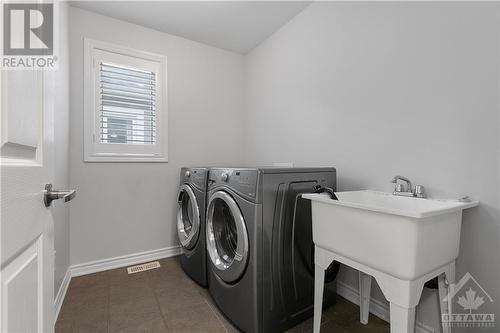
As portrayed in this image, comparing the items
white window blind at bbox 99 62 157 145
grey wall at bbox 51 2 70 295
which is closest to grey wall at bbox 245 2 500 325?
white window blind at bbox 99 62 157 145

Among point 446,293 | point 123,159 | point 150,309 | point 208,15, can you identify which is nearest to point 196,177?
point 123,159

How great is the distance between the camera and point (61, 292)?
64.4 inches

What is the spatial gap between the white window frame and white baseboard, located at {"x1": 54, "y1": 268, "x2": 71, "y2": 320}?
0.96m

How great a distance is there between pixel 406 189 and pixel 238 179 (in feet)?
3.14

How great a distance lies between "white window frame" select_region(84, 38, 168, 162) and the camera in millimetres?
2070

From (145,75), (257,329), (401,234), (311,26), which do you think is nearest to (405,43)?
(311,26)

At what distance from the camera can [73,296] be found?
1704 mm

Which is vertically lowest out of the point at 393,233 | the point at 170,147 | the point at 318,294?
the point at 318,294

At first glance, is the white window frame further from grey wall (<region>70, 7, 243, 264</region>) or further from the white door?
the white door

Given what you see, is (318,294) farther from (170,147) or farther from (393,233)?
(170,147)

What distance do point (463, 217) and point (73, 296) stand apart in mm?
2518

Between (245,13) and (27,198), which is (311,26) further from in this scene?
(27,198)

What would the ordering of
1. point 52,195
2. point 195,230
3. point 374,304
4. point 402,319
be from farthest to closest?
point 195,230 → point 374,304 → point 402,319 → point 52,195

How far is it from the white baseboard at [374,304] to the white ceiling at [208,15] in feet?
7.54
